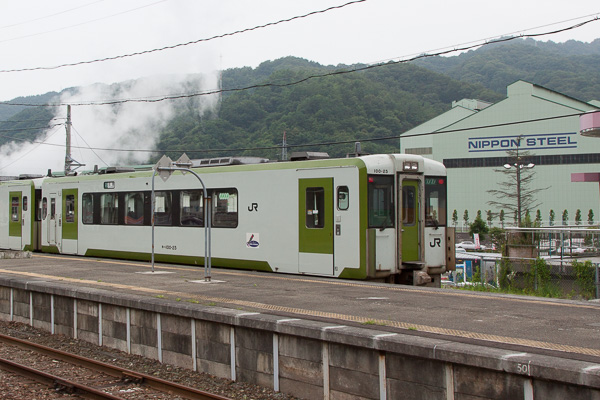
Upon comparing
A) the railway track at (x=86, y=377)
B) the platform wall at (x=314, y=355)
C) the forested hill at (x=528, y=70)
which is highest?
the forested hill at (x=528, y=70)

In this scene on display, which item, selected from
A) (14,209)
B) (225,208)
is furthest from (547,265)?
(14,209)

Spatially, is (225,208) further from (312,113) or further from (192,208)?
(312,113)

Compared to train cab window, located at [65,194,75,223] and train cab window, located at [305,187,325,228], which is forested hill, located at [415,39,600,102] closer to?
train cab window, located at [65,194,75,223]

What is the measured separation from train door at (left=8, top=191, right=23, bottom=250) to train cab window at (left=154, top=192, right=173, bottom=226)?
8857 mm

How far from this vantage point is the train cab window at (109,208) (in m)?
20.4

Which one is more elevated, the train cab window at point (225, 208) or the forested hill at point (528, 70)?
the forested hill at point (528, 70)

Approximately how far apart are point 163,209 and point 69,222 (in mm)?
5488

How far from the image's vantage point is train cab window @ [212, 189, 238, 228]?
16.6m

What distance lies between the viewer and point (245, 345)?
28.6ft

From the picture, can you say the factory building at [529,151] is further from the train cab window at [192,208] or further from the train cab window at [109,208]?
the train cab window at [192,208]

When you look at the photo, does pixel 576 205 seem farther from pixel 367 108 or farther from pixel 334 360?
pixel 334 360

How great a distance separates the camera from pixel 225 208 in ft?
55.5

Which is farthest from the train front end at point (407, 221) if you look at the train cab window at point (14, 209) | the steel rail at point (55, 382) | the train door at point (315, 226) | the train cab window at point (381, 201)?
the train cab window at point (14, 209)

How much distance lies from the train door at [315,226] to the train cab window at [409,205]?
5.61 ft
